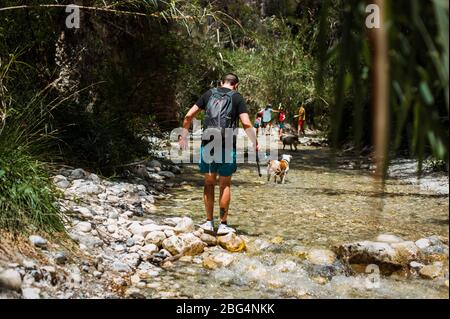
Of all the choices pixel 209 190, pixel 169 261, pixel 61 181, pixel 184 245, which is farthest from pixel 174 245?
pixel 61 181

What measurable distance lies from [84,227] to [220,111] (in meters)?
1.81

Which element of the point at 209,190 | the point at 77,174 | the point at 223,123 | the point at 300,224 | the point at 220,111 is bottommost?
the point at 300,224

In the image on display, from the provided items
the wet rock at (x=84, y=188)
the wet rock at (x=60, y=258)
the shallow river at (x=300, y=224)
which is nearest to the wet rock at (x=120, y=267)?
the shallow river at (x=300, y=224)

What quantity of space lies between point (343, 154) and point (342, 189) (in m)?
6.77

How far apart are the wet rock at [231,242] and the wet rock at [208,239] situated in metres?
0.06

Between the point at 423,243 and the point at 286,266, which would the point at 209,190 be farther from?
the point at 423,243

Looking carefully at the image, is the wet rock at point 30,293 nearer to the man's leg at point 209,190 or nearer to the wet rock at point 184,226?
the wet rock at point 184,226

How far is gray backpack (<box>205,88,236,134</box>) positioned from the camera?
208 inches

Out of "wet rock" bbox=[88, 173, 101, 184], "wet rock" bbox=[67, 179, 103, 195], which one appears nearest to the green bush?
"wet rock" bbox=[67, 179, 103, 195]

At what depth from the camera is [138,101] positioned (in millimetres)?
10336

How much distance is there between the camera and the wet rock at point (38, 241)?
3880 millimetres


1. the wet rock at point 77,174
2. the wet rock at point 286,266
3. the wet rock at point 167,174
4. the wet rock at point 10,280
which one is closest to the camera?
the wet rock at point 10,280

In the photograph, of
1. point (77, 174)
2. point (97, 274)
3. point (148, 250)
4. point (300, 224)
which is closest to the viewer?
point (97, 274)

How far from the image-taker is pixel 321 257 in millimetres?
4871
